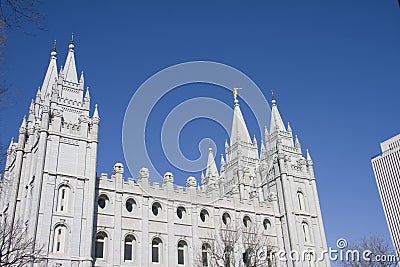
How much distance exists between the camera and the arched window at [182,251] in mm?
Answer: 40062

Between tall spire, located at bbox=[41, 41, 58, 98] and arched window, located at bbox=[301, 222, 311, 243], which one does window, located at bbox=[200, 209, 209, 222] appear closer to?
arched window, located at bbox=[301, 222, 311, 243]

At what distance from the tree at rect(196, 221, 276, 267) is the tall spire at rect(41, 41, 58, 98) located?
23.1 meters

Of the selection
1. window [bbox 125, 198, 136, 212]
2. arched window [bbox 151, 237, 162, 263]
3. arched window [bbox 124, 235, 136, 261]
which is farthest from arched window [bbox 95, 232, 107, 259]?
arched window [bbox 151, 237, 162, 263]

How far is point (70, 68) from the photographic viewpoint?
45250 mm

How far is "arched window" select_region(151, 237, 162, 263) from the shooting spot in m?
38.6

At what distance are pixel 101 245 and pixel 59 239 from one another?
3858 millimetres

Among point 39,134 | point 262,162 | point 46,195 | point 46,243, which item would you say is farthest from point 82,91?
point 262,162

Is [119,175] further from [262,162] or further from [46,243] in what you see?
[262,162]

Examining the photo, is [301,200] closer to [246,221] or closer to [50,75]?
[246,221]

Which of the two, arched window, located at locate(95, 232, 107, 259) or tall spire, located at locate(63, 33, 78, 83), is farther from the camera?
tall spire, located at locate(63, 33, 78, 83)

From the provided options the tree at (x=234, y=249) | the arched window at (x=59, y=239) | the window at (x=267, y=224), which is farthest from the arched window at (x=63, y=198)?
Result: the window at (x=267, y=224)

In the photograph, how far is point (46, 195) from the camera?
1369 inches

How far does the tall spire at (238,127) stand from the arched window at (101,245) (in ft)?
93.1

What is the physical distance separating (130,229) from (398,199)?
101 meters
